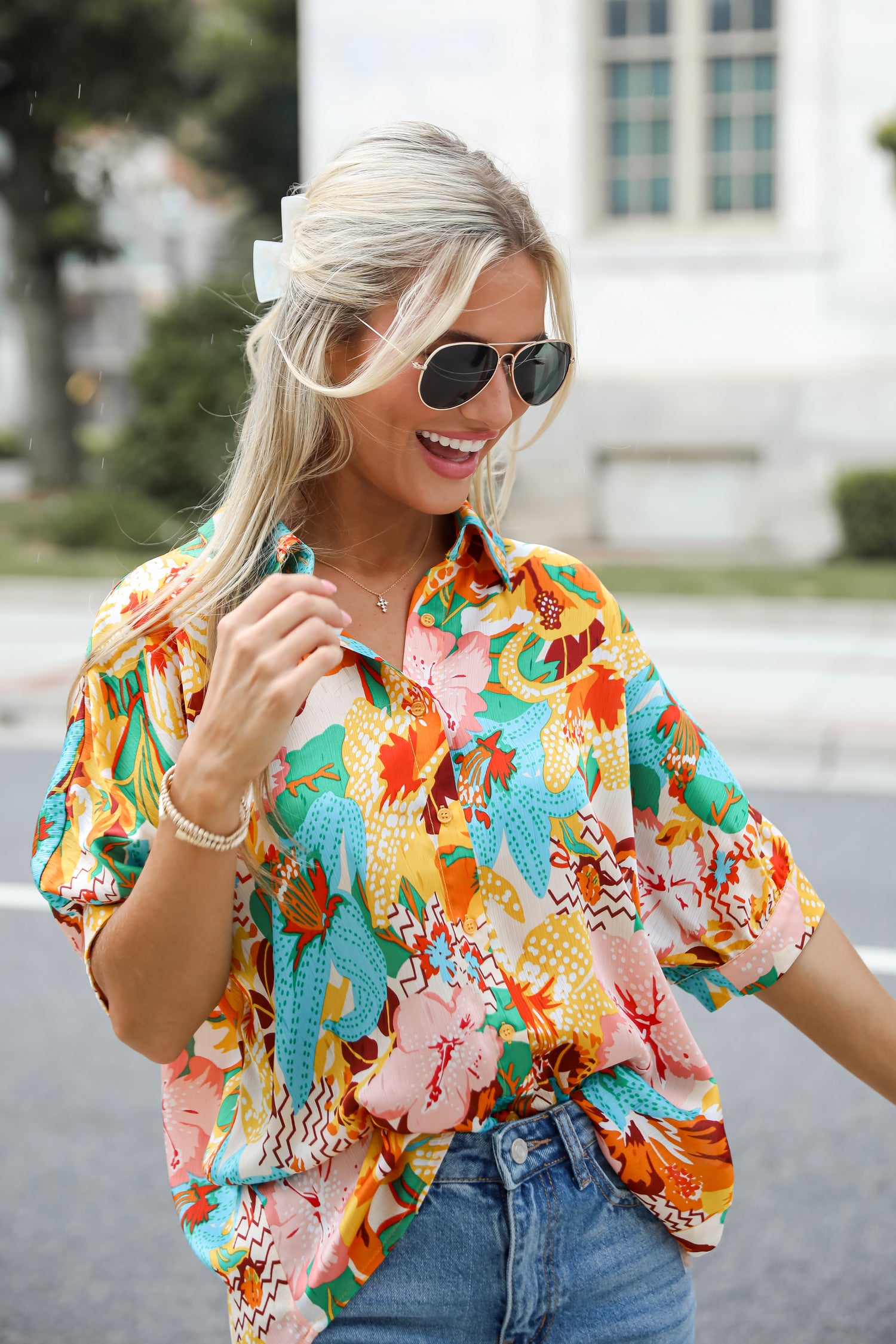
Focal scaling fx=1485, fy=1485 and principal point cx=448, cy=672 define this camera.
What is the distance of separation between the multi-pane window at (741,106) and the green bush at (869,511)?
3325 millimetres

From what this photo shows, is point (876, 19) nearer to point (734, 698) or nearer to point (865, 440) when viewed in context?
point (865, 440)

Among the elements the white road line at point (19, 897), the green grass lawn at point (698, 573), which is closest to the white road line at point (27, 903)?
the white road line at point (19, 897)

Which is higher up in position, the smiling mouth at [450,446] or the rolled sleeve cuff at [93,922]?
the smiling mouth at [450,446]

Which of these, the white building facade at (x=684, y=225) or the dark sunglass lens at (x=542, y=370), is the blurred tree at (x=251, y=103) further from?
the dark sunglass lens at (x=542, y=370)

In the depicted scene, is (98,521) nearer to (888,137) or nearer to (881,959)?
(888,137)

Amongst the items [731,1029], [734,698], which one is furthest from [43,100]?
[731,1029]

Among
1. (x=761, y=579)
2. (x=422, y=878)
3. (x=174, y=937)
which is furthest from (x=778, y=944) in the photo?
(x=761, y=579)

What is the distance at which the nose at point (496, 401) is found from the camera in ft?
4.99

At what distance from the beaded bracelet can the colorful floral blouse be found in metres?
0.10

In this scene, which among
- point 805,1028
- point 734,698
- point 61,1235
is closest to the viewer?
point 805,1028

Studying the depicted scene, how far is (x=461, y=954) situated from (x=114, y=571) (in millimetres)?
13578

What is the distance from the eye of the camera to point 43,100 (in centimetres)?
2088

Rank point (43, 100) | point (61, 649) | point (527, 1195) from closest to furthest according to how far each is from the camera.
→ point (527, 1195) → point (61, 649) → point (43, 100)

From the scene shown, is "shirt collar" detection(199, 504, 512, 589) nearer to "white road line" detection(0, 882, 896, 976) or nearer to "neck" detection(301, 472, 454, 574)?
"neck" detection(301, 472, 454, 574)
